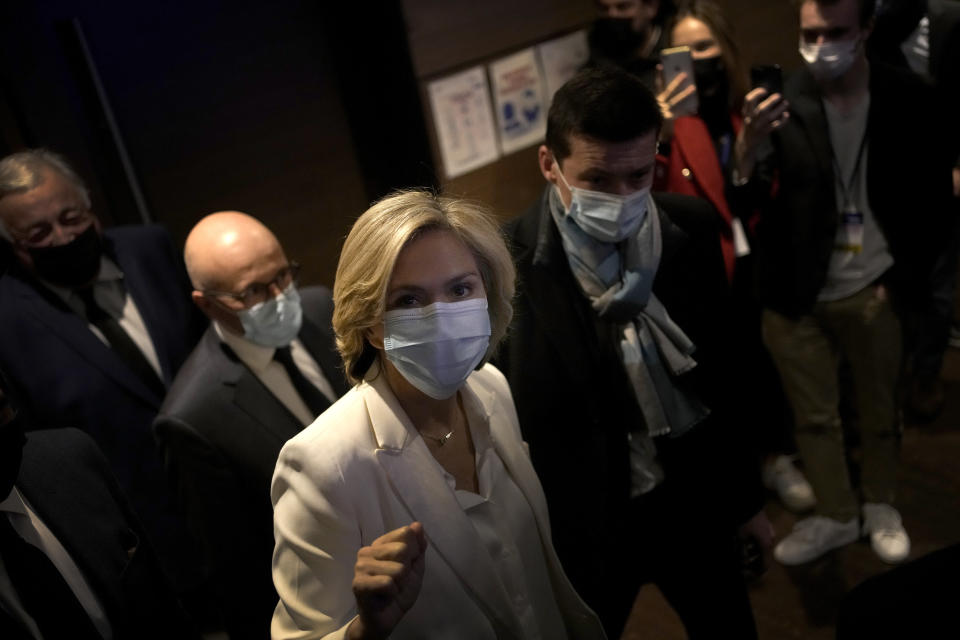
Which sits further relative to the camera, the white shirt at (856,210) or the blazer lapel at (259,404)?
the white shirt at (856,210)

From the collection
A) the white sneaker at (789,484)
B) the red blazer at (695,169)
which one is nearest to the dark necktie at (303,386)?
the red blazer at (695,169)

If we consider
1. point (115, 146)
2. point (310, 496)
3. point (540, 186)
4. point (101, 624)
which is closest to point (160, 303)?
point (115, 146)

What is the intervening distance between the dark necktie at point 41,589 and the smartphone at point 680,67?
2.45m

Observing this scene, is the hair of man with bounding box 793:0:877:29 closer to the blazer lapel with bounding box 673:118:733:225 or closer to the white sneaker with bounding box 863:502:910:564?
the blazer lapel with bounding box 673:118:733:225

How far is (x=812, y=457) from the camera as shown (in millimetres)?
3414

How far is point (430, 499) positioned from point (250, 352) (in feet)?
3.42

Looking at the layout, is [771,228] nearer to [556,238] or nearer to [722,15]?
[722,15]

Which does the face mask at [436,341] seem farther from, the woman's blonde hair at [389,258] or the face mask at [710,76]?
the face mask at [710,76]

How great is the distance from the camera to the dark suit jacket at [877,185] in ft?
9.76

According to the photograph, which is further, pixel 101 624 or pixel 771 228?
pixel 771 228

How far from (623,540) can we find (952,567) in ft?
4.23

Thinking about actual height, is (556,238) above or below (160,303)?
above

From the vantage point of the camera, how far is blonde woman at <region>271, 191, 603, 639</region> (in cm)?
154

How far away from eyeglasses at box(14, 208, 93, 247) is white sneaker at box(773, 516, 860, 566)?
285 cm
